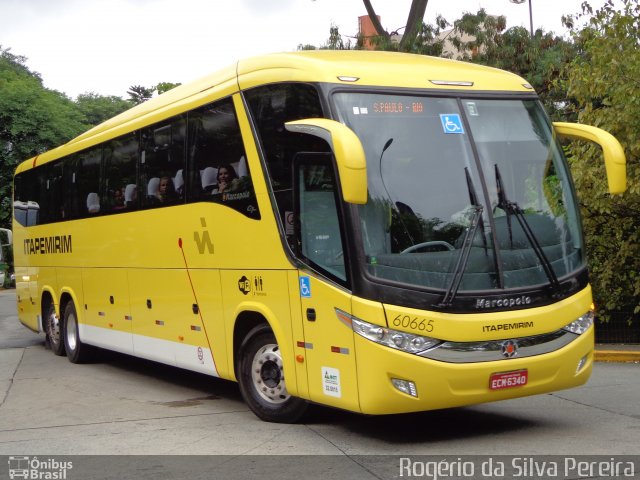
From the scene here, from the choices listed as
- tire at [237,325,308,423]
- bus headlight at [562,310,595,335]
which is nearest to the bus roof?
bus headlight at [562,310,595,335]

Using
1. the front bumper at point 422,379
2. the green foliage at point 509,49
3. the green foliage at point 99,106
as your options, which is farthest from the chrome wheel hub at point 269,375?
the green foliage at point 99,106

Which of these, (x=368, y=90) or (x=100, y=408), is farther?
(x=100, y=408)

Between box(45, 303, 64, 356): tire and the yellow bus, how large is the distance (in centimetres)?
606

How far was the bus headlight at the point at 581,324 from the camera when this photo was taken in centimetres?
811

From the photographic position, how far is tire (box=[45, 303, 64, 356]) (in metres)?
15.8

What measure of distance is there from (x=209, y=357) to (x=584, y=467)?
4.59 m

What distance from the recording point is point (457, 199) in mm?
7820

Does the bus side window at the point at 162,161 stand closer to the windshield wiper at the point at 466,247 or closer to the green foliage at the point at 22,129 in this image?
the windshield wiper at the point at 466,247

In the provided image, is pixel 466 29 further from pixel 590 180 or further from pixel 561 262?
pixel 561 262

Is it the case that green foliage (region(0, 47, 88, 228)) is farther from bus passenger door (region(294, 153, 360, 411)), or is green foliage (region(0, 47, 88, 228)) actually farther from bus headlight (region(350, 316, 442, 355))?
bus headlight (region(350, 316, 442, 355))

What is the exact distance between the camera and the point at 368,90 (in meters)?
8.07

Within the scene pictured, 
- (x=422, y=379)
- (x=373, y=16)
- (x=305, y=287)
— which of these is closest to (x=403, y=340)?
(x=422, y=379)

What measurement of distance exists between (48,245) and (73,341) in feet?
6.24

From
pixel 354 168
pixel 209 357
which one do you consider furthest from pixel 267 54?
Result: pixel 209 357
